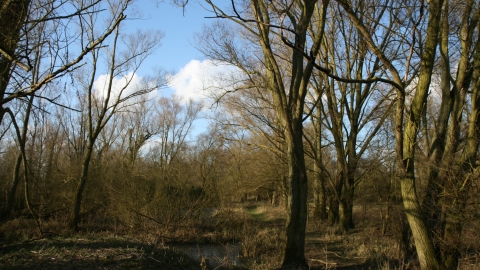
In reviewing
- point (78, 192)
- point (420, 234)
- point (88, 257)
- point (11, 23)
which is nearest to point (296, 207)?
point (420, 234)

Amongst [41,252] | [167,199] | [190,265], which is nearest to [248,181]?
[167,199]

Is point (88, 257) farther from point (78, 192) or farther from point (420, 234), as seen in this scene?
point (78, 192)

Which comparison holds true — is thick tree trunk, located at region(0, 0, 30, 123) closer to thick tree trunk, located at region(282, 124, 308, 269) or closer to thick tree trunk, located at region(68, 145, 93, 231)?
thick tree trunk, located at region(282, 124, 308, 269)

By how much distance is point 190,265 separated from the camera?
316 inches

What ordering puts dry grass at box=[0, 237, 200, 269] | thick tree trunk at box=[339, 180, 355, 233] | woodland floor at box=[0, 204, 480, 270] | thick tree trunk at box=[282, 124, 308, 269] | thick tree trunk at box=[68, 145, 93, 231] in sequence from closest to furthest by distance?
dry grass at box=[0, 237, 200, 269] → woodland floor at box=[0, 204, 480, 270] → thick tree trunk at box=[282, 124, 308, 269] → thick tree trunk at box=[68, 145, 93, 231] → thick tree trunk at box=[339, 180, 355, 233]

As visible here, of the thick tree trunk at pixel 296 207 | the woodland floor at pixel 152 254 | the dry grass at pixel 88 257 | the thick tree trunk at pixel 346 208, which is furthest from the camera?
the thick tree trunk at pixel 346 208

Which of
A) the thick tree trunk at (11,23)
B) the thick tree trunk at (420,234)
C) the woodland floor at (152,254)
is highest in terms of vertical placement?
the thick tree trunk at (11,23)

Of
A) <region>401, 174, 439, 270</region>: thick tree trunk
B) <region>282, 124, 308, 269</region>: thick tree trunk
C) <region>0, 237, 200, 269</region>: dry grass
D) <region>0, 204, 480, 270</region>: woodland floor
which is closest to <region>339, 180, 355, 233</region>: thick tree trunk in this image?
<region>0, 204, 480, 270</region>: woodland floor

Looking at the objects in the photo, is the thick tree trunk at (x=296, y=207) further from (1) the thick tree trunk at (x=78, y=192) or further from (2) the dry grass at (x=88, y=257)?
(1) the thick tree trunk at (x=78, y=192)

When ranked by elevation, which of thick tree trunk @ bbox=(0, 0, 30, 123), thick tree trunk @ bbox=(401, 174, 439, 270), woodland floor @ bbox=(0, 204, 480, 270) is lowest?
woodland floor @ bbox=(0, 204, 480, 270)

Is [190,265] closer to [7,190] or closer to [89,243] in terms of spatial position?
[89,243]

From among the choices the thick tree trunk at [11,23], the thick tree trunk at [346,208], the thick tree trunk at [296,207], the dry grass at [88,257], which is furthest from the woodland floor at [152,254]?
the thick tree trunk at [11,23]

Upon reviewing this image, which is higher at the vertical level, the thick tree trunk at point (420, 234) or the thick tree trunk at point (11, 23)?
the thick tree trunk at point (11, 23)

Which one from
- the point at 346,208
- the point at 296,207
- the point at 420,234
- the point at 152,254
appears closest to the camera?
the point at 420,234
